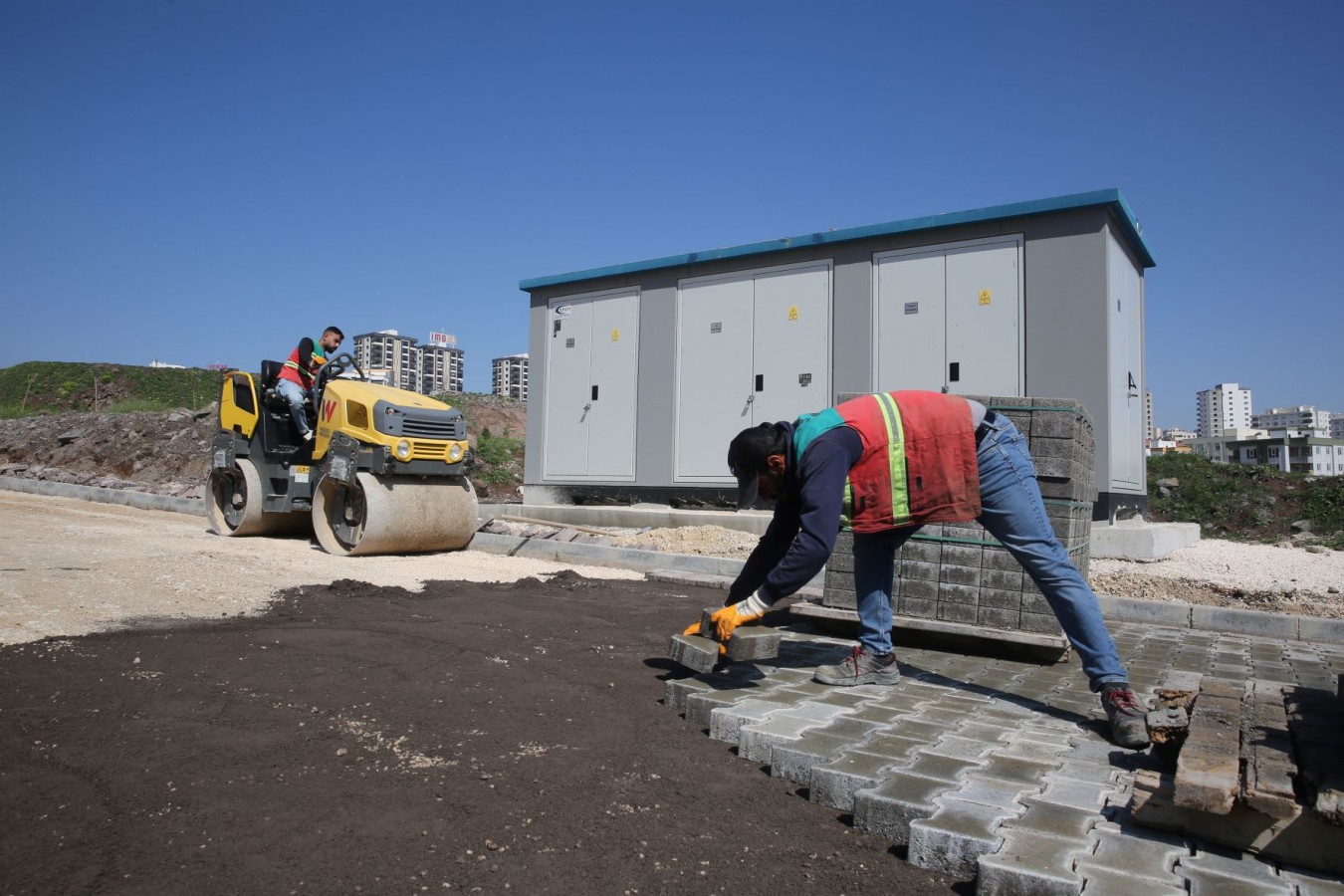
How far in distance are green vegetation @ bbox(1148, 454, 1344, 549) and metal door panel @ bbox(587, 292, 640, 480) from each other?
9.56m

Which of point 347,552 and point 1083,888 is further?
point 347,552

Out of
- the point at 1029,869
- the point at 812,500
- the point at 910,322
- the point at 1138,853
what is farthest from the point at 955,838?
the point at 910,322

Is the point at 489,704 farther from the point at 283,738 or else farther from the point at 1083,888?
the point at 1083,888

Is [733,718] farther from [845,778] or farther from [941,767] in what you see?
[941,767]

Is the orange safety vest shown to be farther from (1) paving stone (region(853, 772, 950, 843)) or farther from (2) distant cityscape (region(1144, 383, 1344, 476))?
(2) distant cityscape (region(1144, 383, 1344, 476))

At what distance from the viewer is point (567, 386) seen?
14.6 metres

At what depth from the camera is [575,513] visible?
13.3 m

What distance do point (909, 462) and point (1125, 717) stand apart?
1264 mm

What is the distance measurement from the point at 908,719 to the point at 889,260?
906 centimetres

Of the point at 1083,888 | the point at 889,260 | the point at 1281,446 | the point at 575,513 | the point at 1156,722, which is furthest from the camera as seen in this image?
the point at 1281,446

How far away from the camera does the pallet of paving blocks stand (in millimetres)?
2111

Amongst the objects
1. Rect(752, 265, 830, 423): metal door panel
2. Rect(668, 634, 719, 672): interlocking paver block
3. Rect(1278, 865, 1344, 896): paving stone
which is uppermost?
Rect(752, 265, 830, 423): metal door panel

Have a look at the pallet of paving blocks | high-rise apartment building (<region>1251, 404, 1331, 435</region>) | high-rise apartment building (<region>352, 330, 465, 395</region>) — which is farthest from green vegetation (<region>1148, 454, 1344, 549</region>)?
high-rise apartment building (<region>1251, 404, 1331, 435</region>)

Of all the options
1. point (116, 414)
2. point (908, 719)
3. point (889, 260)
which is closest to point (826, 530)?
point (908, 719)
